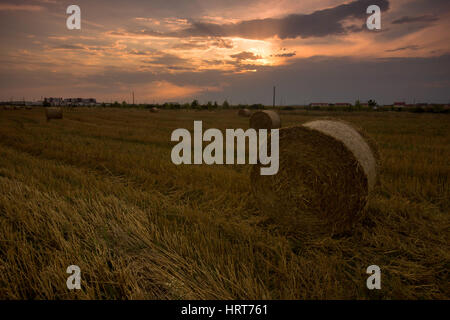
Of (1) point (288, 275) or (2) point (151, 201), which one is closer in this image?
(1) point (288, 275)

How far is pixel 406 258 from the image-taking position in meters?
3.61

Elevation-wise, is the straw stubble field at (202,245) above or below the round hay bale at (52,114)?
below

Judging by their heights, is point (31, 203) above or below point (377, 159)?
below

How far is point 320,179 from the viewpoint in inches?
176

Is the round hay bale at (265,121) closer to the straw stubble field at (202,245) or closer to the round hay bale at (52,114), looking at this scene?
the straw stubble field at (202,245)

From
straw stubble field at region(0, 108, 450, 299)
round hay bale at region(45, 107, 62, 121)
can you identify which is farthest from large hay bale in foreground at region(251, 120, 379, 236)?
round hay bale at region(45, 107, 62, 121)

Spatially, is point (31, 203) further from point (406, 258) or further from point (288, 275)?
point (406, 258)

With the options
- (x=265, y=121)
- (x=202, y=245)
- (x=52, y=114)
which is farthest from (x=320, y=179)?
(x=52, y=114)

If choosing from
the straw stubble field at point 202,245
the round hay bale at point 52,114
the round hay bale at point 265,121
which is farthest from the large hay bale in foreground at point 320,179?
the round hay bale at point 52,114

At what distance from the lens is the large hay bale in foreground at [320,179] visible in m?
4.21

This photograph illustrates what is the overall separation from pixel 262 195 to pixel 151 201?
207 centimetres

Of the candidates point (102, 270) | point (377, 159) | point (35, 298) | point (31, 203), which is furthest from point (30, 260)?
point (377, 159)

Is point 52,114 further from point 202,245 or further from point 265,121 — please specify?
point 202,245

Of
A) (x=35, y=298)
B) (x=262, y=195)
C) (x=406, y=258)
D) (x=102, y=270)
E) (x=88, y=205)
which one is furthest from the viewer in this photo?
(x=262, y=195)
